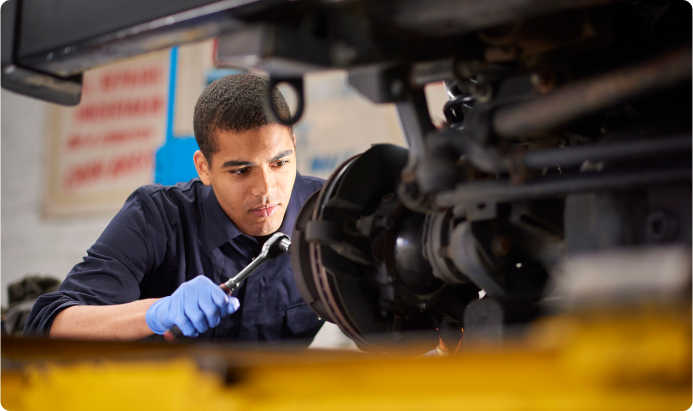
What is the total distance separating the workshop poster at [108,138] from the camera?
3.60 meters

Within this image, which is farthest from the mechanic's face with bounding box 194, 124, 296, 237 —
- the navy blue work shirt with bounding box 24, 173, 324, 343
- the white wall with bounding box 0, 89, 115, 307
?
the white wall with bounding box 0, 89, 115, 307

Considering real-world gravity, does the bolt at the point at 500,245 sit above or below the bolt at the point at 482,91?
below

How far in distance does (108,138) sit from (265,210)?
270 cm

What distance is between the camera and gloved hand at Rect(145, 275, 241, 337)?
1221mm

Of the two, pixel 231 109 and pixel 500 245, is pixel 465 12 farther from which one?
pixel 231 109

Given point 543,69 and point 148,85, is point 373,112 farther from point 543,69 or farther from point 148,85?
point 543,69

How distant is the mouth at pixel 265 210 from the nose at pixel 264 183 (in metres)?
0.04

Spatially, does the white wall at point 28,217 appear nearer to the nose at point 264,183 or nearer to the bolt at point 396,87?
the nose at point 264,183

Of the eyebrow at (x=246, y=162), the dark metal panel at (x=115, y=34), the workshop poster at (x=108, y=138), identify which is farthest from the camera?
the workshop poster at (x=108, y=138)

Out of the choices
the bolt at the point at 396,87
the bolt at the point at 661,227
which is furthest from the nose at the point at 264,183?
the bolt at the point at 661,227

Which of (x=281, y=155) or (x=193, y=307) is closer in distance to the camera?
(x=193, y=307)

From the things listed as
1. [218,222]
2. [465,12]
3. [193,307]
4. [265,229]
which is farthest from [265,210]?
[465,12]

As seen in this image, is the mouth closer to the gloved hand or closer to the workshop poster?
the gloved hand

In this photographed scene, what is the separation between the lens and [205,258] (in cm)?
162
